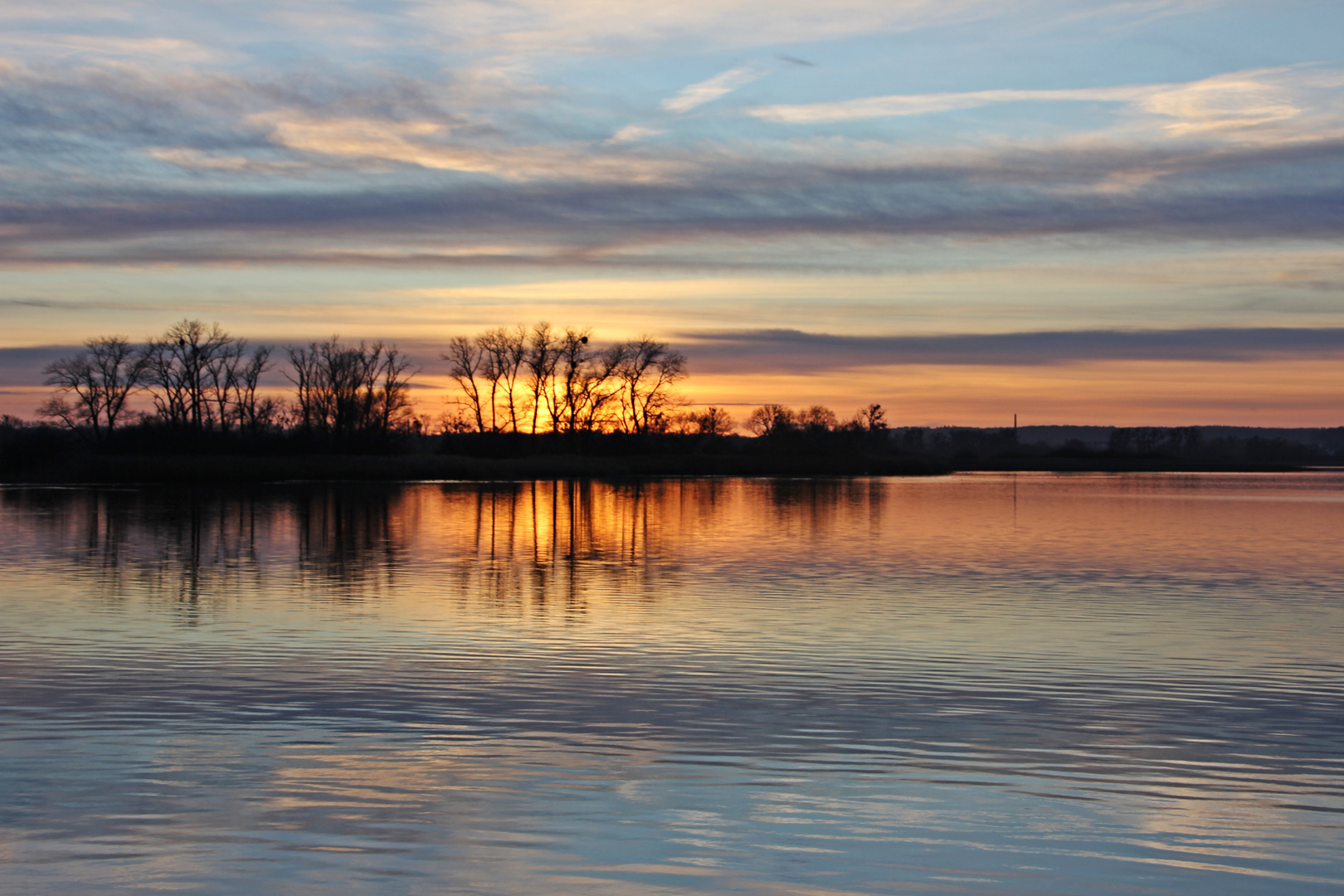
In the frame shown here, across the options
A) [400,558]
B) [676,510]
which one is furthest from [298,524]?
[676,510]

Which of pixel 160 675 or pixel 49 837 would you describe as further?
pixel 160 675

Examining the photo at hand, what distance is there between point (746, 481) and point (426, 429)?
3788cm

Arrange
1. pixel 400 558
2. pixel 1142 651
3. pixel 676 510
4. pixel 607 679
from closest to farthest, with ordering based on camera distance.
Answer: pixel 607 679 < pixel 1142 651 < pixel 400 558 < pixel 676 510

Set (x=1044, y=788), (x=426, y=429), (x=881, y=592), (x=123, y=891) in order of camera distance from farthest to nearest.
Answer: (x=426, y=429), (x=881, y=592), (x=1044, y=788), (x=123, y=891)

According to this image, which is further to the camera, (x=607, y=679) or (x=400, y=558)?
(x=400, y=558)

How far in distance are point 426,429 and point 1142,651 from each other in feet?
287

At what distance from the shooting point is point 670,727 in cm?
886

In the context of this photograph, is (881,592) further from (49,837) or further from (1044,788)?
(49,837)

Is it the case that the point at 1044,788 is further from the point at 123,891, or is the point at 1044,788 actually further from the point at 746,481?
the point at 746,481

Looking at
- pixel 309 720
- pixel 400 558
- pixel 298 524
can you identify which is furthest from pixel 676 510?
pixel 309 720

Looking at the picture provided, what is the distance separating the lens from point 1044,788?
7324mm

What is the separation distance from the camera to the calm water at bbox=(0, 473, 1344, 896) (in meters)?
6.01

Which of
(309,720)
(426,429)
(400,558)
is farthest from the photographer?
(426,429)

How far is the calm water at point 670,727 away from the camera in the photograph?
19.7 ft
